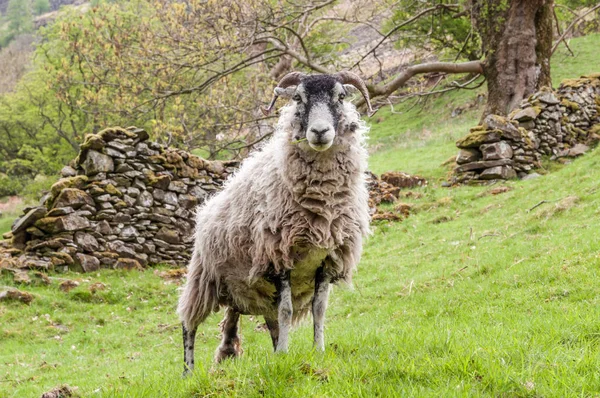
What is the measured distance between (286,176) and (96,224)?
27.6 ft

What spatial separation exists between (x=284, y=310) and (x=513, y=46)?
12.7 metres

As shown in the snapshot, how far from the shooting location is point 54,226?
36.3 feet

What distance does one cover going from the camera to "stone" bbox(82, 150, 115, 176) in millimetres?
11836

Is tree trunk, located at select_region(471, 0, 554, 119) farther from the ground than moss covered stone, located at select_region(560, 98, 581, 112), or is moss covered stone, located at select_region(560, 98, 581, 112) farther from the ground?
tree trunk, located at select_region(471, 0, 554, 119)

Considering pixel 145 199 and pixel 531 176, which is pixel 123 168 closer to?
pixel 145 199

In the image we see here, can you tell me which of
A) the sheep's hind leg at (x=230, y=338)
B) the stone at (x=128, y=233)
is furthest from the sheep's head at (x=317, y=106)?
the stone at (x=128, y=233)

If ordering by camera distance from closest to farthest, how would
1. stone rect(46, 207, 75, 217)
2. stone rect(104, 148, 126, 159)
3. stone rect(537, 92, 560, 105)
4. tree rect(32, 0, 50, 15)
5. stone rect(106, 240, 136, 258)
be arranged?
stone rect(46, 207, 75, 217)
stone rect(106, 240, 136, 258)
stone rect(104, 148, 126, 159)
stone rect(537, 92, 560, 105)
tree rect(32, 0, 50, 15)

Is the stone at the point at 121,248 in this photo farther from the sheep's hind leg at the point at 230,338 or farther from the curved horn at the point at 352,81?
the curved horn at the point at 352,81

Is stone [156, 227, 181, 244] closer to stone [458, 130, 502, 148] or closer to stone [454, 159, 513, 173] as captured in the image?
stone [454, 159, 513, 173]

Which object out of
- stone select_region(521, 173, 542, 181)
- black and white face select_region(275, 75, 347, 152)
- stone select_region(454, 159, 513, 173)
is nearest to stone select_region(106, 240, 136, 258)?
black and white face select_region(275, 75, 347, 152)

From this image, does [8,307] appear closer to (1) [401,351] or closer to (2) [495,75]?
(1) [401,351]

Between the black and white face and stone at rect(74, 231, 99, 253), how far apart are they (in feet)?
27.1

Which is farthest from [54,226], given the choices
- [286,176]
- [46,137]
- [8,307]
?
[46,137]

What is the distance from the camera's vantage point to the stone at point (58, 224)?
11.1 meters
